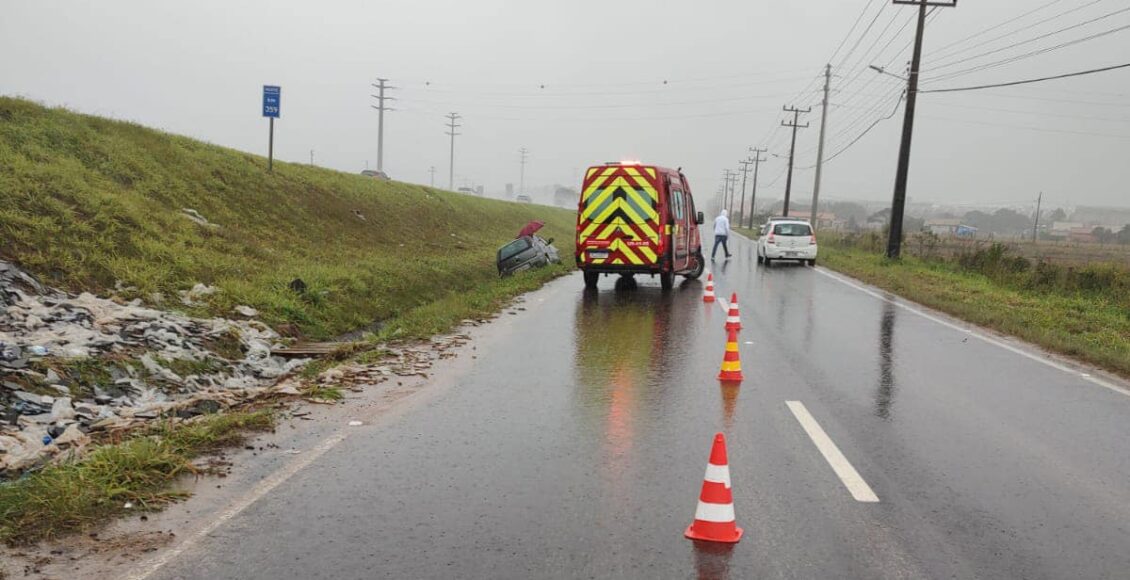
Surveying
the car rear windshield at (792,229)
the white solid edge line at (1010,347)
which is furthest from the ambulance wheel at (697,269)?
the car rear windshield at (792,229)

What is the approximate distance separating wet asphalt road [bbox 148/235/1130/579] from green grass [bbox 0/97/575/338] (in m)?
4.49

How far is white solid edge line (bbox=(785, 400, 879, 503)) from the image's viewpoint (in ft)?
14.9

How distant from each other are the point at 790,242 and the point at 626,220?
11.0 meters

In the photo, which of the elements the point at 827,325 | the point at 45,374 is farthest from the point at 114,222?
the point at 827,325

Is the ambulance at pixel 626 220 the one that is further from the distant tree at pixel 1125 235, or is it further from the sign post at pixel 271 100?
the distant tree at pixel 1125 235

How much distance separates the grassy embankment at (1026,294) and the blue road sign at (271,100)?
14852 millimetres

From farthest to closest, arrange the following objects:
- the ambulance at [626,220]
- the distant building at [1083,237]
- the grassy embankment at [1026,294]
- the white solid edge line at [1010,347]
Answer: the distant building at [1083,237]
the ambulance at [626,220]
the grassy embankment at [1026,294]
the white solid edge line at [1010,347]

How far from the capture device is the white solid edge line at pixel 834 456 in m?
4.54

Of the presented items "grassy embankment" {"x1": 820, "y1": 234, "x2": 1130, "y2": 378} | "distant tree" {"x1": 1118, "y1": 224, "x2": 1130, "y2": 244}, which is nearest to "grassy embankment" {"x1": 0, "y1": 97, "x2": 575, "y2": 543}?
"grassy embankment" {"x1": 820, "y1": 234, "x2": 1130, "y2": 378}

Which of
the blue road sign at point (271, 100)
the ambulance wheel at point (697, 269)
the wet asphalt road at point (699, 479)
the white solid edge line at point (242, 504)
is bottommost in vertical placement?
the white solid edge line at point (242, 504)

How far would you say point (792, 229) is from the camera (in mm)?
24734

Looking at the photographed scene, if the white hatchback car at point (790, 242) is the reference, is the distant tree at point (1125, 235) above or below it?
above

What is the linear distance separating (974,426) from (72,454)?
21.7ft

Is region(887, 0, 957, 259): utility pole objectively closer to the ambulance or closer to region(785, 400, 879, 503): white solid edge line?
the ambulance
